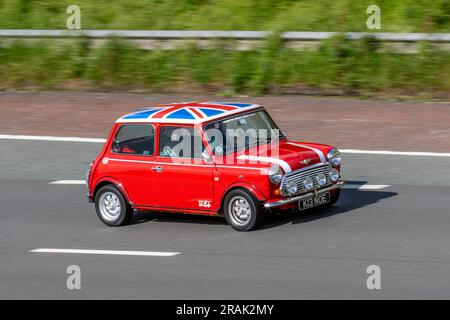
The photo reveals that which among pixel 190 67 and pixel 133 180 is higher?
pixel 190 67

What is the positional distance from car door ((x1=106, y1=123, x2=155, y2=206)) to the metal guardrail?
905 cm

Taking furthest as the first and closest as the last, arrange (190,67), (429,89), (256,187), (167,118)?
1. (190,67)
2. (429,89)
3. (167,118)
4. (256,187)

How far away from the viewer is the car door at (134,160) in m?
12.2

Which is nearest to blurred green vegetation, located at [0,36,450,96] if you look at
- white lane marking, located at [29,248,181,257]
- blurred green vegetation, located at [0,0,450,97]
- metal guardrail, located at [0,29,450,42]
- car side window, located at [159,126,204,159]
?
blurred green vegetation, located at [0,0,450,97]

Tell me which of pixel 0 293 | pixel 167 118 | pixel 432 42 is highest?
pixel 432 42

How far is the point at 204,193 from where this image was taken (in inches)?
462

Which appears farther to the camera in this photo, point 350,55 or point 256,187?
point 350,55

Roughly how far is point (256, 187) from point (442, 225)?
232 centimetres

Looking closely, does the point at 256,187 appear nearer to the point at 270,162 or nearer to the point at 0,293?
the point at 270,162

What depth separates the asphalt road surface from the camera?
9562 millimetres

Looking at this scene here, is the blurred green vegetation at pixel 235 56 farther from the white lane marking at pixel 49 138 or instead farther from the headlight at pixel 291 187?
the headlight at pixel 291 187

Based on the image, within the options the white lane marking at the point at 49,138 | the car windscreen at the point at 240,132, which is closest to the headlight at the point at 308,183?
the car windscreen at the point at 240,132

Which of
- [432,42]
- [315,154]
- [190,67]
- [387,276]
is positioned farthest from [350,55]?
[387,276]
